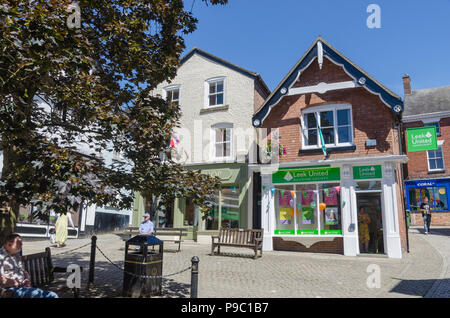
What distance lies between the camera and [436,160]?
26.8m

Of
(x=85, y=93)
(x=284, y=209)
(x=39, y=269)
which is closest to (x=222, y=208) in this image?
(x=284, y=209)

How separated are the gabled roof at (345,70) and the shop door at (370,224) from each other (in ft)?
13.2

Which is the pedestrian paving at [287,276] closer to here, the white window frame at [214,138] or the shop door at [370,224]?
the shop door at [370,224]

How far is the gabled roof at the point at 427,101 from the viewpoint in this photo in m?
27.6

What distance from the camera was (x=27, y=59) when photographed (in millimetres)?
4281

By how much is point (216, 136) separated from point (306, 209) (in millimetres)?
6576

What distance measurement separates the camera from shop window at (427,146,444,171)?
26516 mm

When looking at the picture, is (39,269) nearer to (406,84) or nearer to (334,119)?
(334,119)

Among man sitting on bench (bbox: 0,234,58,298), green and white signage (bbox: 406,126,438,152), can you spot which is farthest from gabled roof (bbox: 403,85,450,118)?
man sitting on bench (bbox: 0,234,58,298)

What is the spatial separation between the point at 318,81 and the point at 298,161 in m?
3.87

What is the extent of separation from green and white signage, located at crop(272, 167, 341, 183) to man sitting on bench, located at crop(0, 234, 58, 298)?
11284mm

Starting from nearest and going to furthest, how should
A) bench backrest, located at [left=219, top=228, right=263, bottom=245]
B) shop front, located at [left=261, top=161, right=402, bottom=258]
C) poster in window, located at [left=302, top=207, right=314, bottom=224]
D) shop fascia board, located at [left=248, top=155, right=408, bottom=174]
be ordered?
1. bench backrest, located at [left=219, top=228, right=263, bottom=245]
2. shop fascia board, located at [left=248, top=155, right=408, bottom=174]
3. shop front, located at [left=261, top=161, right=402, bottom=258]
4. poster in window, located at [left=302, top=207, right=314, bottom=224]

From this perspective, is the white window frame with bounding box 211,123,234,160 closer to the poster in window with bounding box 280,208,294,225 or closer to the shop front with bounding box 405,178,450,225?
the poster in window with bounding box 280,208,294,225
